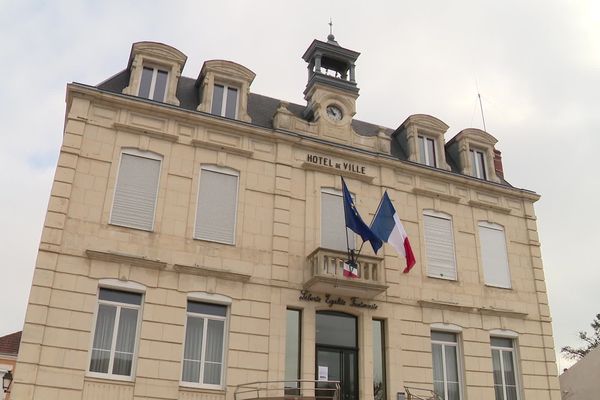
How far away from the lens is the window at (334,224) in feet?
59.5

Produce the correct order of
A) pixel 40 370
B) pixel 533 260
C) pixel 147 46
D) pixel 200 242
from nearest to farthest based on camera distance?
pixel 40 370 → pixel 200 242 → pixel 147 46 → pixel 533 260

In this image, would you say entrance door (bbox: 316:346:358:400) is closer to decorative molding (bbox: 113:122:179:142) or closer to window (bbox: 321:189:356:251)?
window (bbox: 321:189:356:251)

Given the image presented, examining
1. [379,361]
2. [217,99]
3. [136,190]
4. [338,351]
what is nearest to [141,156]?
[136,190]

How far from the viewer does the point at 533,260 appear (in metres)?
21.2

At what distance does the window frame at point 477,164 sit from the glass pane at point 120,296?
42.6 ft

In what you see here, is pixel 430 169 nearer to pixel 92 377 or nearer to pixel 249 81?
pixel 249 81

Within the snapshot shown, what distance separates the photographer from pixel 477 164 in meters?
22.4

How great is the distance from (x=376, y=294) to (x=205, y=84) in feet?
27.4

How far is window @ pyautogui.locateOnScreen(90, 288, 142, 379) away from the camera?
47.4 ft

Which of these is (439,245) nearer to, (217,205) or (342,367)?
(342,367)

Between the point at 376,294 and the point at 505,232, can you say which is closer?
the point at 376,294

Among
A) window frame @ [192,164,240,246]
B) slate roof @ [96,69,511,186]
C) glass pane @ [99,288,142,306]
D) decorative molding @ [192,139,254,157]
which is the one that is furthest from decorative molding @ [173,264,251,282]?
slate roof @ [96,69,511,186]

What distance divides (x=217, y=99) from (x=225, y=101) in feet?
0.85

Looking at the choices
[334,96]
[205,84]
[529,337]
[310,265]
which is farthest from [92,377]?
[529,337]
